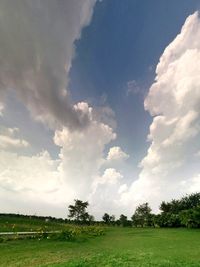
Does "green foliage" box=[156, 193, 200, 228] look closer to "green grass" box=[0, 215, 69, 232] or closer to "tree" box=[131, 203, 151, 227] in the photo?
"tree" box=[131, 203, 151, 227]

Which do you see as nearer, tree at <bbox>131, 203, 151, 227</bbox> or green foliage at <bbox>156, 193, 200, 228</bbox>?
green foliage at <bbox>156, 193, 200, 228</bbox>

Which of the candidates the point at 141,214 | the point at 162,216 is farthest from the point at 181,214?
the point at 141,214

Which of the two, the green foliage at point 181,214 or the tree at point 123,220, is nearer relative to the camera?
the green foliage at point 181,214

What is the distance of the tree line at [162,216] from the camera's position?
45881 mm

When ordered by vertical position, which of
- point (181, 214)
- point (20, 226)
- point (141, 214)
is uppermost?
point (141, 214)

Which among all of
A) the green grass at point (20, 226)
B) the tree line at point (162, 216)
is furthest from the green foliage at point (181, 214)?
the green grass at point (20, 226)

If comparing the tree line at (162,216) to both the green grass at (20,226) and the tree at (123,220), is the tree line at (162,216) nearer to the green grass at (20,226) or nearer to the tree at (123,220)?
the tree at (123,220)

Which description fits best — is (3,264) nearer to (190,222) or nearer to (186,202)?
(190,222)

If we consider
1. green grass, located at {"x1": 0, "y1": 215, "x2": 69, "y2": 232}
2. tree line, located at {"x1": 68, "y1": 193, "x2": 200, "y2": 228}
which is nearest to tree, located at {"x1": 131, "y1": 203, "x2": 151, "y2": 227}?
tree line, located at {"x1": 68, "y1": 193, "x2": 200, "y2": 228}

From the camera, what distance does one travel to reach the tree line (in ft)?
151

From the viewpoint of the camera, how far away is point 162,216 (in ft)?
183

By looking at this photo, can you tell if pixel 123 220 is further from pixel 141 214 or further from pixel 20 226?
pixel 20 226

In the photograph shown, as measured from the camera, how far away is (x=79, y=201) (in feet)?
231

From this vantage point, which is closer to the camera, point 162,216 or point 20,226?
point 20,226
